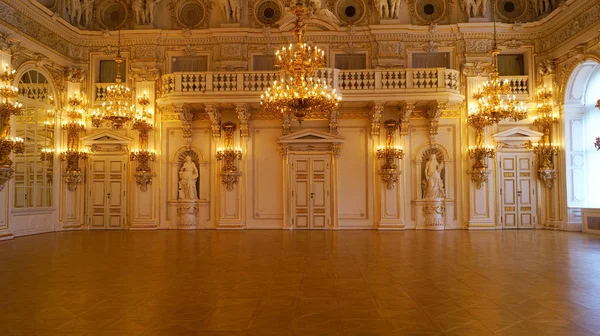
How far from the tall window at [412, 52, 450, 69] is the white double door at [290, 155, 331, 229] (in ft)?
16.2

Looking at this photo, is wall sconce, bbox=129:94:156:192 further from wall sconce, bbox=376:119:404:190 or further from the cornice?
wall sconce, bbox=376:119:404:190

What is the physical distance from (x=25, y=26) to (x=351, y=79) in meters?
10.7

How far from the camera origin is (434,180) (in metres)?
16.1

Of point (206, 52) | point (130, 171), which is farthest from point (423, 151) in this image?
point (130, 171)

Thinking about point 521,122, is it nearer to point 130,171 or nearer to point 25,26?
point 130,171

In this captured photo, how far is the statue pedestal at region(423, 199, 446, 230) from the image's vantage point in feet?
52.5

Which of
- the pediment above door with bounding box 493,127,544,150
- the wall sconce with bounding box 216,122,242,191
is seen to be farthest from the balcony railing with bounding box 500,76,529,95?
the wall sconce with bounding box 216,122,242,191

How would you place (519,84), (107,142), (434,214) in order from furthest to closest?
(107,142) → (519,84) → (434,214)

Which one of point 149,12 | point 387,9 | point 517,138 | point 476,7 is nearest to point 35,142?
point 149,12

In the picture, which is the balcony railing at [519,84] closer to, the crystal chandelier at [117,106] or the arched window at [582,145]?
the arched window at [582,145]

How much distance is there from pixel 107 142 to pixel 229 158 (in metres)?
4.63

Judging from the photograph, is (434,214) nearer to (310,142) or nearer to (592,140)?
(310,142)

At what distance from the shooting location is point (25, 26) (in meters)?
14.2

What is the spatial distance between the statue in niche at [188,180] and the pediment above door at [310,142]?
3.38m
